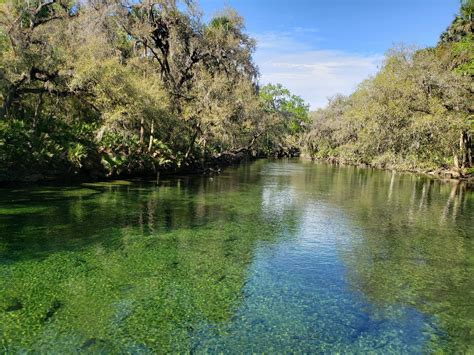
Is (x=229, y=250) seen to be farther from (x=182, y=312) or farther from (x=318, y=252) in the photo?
(x=182, y=312)

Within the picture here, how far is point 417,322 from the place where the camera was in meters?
7.84

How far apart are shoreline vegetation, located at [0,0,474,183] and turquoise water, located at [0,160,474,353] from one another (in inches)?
223

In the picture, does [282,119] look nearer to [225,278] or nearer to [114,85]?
[114,85]

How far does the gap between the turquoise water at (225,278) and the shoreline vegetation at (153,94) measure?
566cm

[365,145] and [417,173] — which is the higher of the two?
[365,145]

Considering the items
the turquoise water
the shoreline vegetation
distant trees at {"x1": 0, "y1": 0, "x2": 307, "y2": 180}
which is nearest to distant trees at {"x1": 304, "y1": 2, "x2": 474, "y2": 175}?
the shoreline vegetation

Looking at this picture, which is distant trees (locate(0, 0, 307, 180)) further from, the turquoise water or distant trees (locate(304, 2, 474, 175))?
distant trees (locate(304, 2, 474, 175))

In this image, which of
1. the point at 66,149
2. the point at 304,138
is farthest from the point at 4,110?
the point at 304,138

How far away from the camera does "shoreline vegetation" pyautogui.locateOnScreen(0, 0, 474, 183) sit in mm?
21203

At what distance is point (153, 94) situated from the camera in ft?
85.7

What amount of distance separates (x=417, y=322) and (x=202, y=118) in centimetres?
2524

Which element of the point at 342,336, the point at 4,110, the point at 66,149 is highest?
the point at 4,110

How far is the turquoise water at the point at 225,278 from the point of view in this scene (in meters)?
6.94

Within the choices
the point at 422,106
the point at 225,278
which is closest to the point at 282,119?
the point at 422,106
